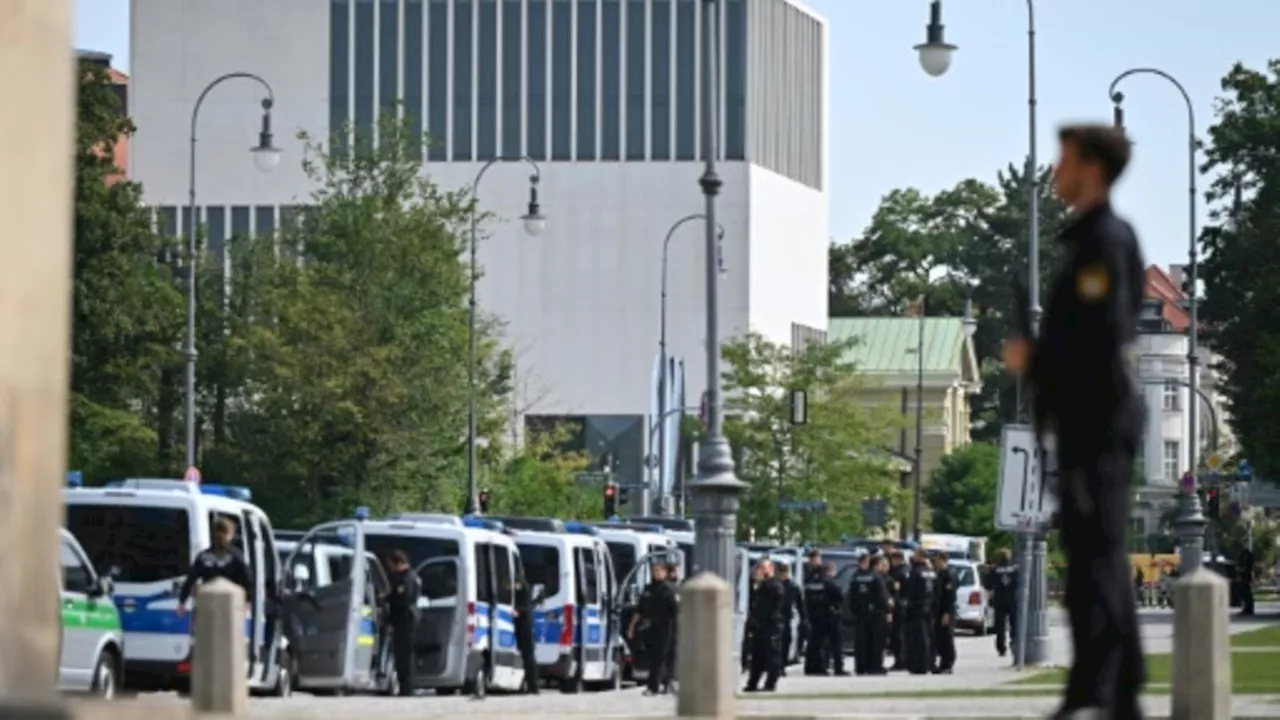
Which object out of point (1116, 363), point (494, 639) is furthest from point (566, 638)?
point (1116, 363)

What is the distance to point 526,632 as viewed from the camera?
126 ft

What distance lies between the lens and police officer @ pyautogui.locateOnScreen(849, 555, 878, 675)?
149 feet

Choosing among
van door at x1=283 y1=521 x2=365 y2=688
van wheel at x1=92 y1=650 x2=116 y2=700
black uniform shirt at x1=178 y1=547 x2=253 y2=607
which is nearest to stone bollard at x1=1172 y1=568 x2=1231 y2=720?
van wheel at x1=92 y1=650 x2=116 y2=700

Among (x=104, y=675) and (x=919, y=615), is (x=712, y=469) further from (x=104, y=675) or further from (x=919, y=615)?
(x=919, y=615)

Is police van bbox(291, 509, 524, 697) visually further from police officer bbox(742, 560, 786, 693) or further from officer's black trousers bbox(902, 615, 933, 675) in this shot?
officer's black trousers bbox(902, 615, 933, 675)

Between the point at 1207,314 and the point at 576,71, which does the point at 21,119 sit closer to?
the point at 1207,314

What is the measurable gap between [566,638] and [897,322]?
118 m

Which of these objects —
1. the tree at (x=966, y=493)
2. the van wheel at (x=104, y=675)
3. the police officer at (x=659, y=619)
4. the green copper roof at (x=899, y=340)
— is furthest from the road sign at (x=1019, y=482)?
the green copper roof at (x=899, y=340)

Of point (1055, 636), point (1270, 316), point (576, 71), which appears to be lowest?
point (1055, 636)

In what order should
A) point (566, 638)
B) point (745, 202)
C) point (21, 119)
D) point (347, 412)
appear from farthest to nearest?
point (745, 202)
point (347, 412)
point (566, 638)
point (21, 119)

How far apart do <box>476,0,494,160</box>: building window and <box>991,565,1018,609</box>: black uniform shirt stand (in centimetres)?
7122

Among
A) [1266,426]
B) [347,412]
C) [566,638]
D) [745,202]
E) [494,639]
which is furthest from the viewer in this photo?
[745,202]

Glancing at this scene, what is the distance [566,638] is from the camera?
40.9 metres

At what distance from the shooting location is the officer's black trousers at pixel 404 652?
35031 mm
